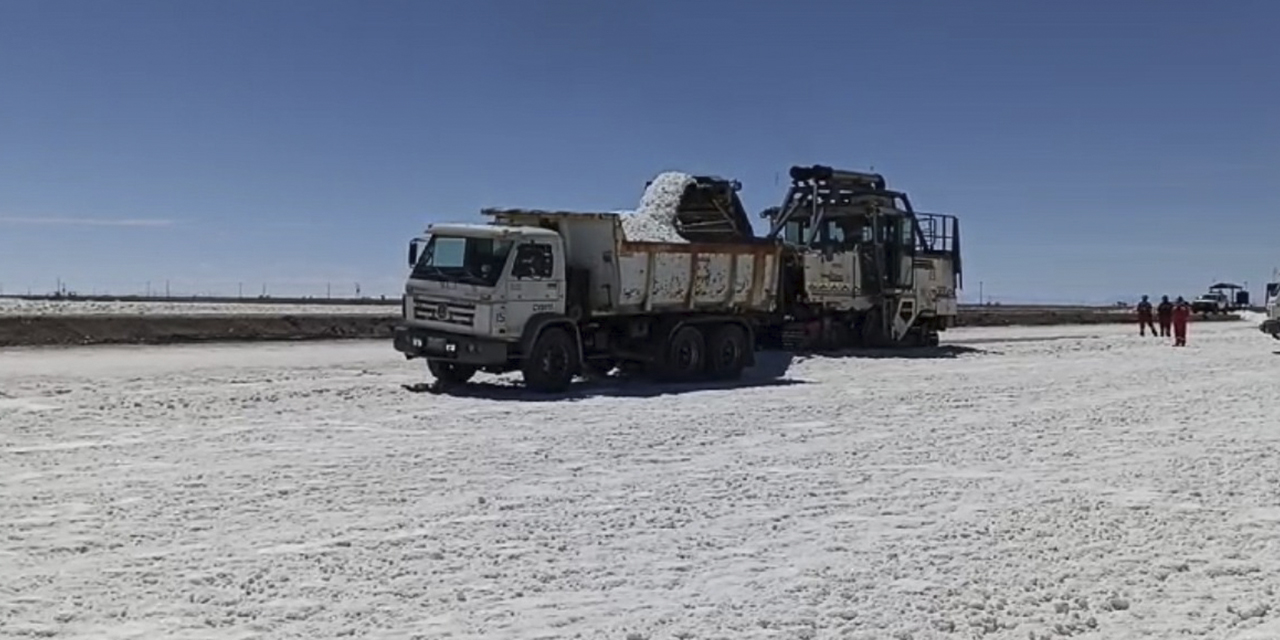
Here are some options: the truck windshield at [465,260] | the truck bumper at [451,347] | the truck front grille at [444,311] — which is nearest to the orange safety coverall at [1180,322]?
the truck windshield at [465,260]

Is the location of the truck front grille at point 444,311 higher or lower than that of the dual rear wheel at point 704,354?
higher

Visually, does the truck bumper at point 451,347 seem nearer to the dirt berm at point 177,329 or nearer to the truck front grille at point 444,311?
the truck front grille at point 444,311

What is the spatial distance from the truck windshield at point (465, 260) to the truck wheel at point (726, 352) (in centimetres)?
485

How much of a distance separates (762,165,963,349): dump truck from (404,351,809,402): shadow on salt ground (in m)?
5.67

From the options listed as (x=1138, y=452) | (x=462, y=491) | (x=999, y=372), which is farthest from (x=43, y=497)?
(x=999, y=372)

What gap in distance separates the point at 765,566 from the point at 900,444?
6.05 metres

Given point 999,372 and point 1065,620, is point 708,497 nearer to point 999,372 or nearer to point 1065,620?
point 1065,620

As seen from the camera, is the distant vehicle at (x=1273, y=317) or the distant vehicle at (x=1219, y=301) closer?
the distant vehicle at (x=1273, y=317)

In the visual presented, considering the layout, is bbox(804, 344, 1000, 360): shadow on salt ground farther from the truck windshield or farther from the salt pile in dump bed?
the truck windshield

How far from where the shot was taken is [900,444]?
13922 mm

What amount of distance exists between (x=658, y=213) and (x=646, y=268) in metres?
3.01

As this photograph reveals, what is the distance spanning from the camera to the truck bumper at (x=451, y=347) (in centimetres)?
1909

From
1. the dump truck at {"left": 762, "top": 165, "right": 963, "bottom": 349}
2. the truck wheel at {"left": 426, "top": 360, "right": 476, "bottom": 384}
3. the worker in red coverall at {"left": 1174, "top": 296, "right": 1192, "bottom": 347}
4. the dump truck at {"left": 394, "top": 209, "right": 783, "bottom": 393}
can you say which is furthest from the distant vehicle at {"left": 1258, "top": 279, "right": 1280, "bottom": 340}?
the truck wheel at {"left": 426, "top": 360, "right": 476, "bottom": 384}

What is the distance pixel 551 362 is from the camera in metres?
19.8
